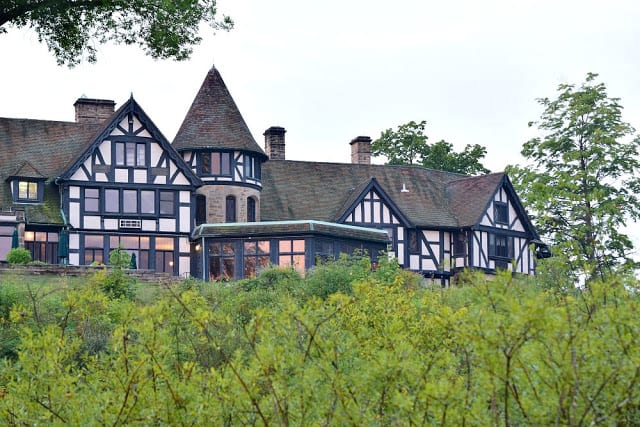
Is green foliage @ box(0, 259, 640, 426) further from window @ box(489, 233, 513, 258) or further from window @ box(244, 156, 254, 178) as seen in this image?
window @ box(489, 233, 513, 258)

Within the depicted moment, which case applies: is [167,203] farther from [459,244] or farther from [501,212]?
[501,212]

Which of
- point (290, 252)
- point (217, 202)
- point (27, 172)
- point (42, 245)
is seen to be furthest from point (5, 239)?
point (290, 252)

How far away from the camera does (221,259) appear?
43.0 meters

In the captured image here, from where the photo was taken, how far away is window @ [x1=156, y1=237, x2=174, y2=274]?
4428 cm

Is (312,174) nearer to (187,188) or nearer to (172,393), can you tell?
(187,188)

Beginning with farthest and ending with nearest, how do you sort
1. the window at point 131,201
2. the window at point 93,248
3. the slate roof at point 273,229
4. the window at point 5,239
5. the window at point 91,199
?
the window at point 131,201 → the window at point 91,199 → the window at point 93,248 → the slate roof at point 273,229 → the window at point 5,239

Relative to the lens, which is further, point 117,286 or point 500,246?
point 500,246

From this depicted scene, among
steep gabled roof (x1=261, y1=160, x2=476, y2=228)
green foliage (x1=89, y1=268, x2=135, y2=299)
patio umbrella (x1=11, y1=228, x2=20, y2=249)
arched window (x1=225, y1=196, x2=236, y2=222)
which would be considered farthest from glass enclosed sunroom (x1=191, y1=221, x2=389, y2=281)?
green foliage (x1=89, y1=268, x2=135, y2=299)

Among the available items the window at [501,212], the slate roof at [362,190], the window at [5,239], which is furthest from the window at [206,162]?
the window at [501,212]

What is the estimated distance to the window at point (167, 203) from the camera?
4444 centimetres

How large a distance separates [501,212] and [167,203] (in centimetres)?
1585

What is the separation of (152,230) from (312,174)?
1004cm

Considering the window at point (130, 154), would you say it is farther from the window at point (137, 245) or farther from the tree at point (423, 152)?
the tree at point (423, 152)

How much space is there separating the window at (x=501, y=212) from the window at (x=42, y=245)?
780 inches
